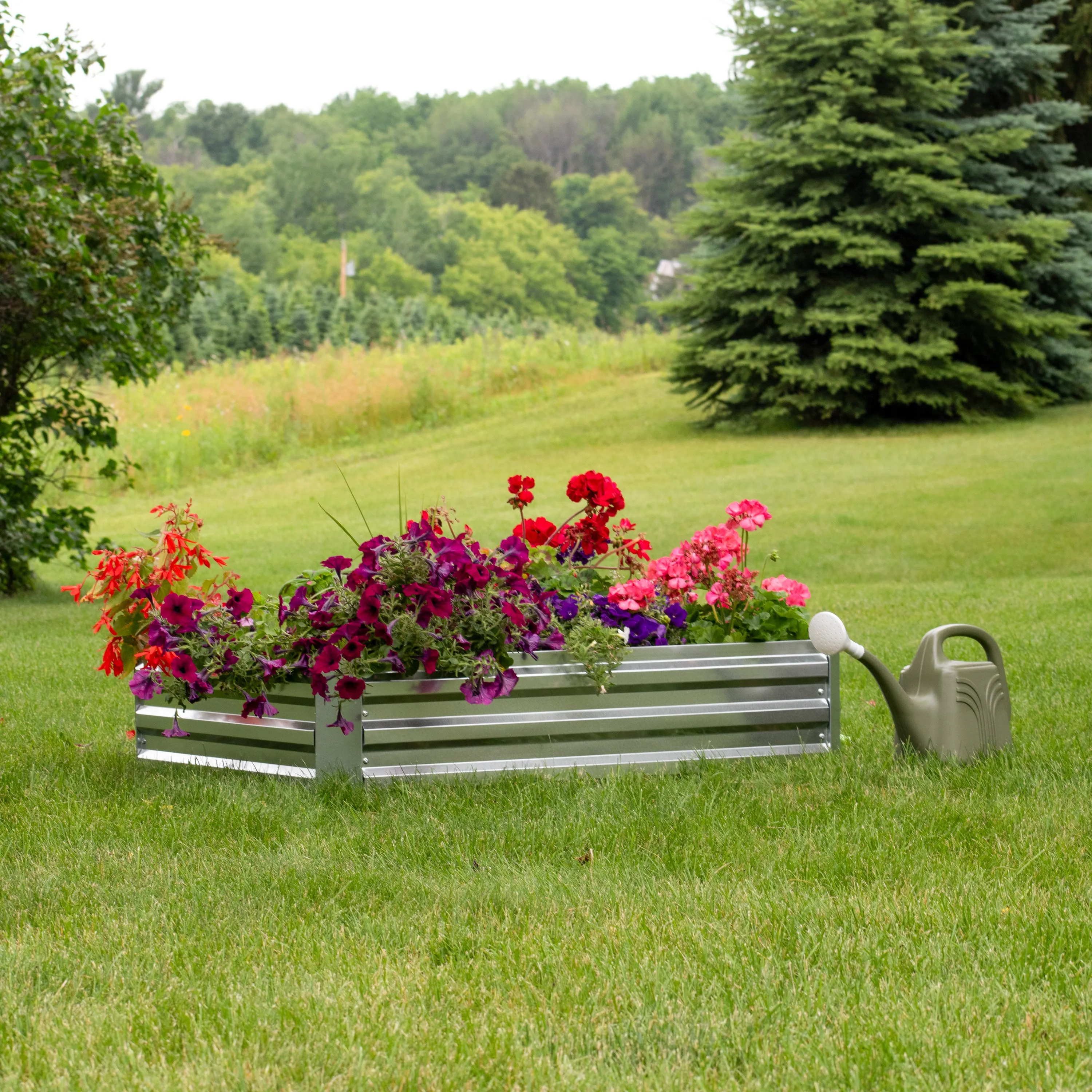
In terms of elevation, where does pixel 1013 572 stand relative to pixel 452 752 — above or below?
below

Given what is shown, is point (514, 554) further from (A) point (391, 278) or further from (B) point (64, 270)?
(A) point (391, 278)

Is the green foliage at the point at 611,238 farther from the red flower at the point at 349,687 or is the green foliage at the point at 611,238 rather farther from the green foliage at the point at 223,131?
the red flower at the point at 349,687

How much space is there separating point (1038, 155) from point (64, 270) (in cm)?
1543

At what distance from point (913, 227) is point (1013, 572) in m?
9.89

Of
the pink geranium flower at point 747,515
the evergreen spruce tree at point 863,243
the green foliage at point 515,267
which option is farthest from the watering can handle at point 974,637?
the green foliage at point 515,267

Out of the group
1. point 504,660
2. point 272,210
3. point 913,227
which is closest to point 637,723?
point 504,660

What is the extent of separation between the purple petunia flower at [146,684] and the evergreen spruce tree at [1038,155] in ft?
53.3

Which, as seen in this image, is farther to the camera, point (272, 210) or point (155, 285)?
point (272, 210)

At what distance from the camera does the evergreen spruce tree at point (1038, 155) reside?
57.2ft

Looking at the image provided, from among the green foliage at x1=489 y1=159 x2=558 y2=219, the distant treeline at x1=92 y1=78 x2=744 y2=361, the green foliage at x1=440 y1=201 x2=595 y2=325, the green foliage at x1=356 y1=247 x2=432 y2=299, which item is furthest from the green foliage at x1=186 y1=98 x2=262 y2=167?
the green foliage at x1=356 y1=247 x2=432 y2=299

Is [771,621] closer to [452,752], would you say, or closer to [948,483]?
[452,752]

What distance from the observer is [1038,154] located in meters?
18.2

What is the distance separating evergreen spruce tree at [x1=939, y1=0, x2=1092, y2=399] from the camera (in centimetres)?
1744

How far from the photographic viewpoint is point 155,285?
881cm
